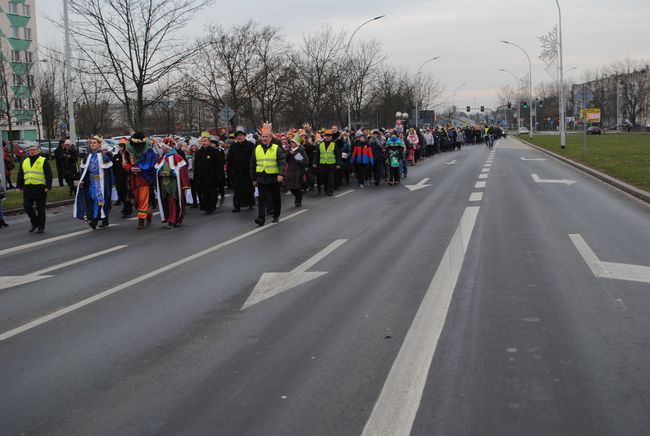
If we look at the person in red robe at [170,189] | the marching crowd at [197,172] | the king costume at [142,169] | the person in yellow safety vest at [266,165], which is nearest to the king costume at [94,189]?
the marching crowd at [197,172]

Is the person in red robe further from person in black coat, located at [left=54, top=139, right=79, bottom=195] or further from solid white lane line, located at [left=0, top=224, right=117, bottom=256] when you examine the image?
person in black coat, located at [left=54, top=139, right=79, bottom=195]

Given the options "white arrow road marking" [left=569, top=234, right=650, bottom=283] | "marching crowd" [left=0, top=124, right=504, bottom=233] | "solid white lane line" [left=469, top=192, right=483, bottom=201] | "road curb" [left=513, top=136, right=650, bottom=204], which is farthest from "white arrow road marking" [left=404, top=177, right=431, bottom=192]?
"white arrow road marking" [left=569, top=234, right=650, bottom=283]

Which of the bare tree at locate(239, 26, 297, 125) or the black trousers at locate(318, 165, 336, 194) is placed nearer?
the black trousers at locate(318, 165, 336, 194)

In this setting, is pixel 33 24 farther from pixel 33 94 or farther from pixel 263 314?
pixel 263 314

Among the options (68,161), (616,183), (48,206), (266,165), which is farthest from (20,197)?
(616,183)

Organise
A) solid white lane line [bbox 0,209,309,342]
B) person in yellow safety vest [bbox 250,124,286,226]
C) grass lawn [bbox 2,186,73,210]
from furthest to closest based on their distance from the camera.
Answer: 1. grass lawn [bbox 2,186,73,210]
2. person in yellow safety vest [bbox 250,124,286,226]
3. solid white lane line [bbox 0,209,309,342]

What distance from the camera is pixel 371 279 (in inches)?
316

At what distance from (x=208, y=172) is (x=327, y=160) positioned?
14.5 feet

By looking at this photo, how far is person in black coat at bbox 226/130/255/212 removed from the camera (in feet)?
53.3

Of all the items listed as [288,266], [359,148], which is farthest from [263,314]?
[359,148]

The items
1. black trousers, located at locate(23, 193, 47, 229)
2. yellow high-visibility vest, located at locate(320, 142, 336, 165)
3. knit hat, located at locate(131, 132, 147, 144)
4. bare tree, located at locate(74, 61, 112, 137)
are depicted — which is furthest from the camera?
bare tree, located at locate(74, 61, 112, 137)

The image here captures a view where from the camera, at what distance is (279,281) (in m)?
8.12

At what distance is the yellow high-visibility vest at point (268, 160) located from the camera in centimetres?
1358

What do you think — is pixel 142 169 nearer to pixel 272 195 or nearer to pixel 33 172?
pixel 33 172
